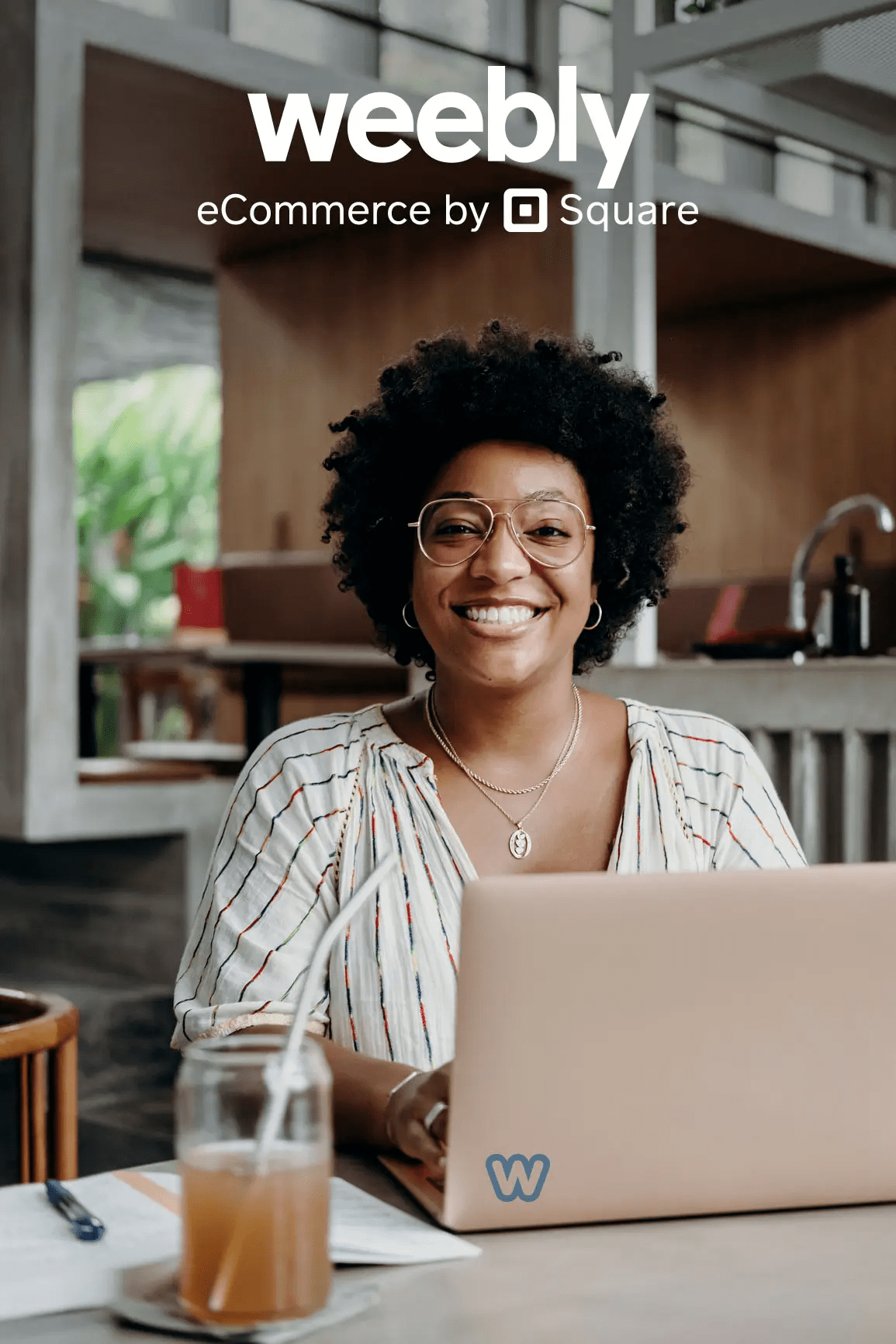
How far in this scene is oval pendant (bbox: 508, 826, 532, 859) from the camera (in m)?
1.67

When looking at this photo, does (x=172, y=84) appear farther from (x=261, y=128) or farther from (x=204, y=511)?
(x=204, y=511)

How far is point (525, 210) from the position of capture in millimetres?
4816

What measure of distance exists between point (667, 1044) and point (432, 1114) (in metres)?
0.20

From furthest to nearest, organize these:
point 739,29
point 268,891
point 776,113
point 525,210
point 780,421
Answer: point 780,421
point 525,210
point 776,113
point 739,29
point 268,891

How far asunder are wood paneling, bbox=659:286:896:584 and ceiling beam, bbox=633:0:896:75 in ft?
8.17

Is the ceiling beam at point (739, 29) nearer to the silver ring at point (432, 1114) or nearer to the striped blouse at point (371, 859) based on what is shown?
the striped blouse at point (371, 859)

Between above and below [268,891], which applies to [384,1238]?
below

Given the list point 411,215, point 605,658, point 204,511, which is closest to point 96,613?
point 204,511

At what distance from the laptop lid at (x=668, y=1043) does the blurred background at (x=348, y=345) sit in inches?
36.1

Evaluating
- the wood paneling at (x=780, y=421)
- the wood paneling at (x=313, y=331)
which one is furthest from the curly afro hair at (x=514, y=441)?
the wood paneling at (x=780, y=421)

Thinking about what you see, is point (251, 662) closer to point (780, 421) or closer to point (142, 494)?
point (780, 421)

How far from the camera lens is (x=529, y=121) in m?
4.66

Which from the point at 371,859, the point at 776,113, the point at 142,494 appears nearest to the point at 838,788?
the point at 371,859

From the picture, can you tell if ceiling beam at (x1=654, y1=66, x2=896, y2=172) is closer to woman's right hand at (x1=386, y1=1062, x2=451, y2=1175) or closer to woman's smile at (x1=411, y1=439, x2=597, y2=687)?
woman's smile at (x1=411, y1=439, x2=597, y2=687)
